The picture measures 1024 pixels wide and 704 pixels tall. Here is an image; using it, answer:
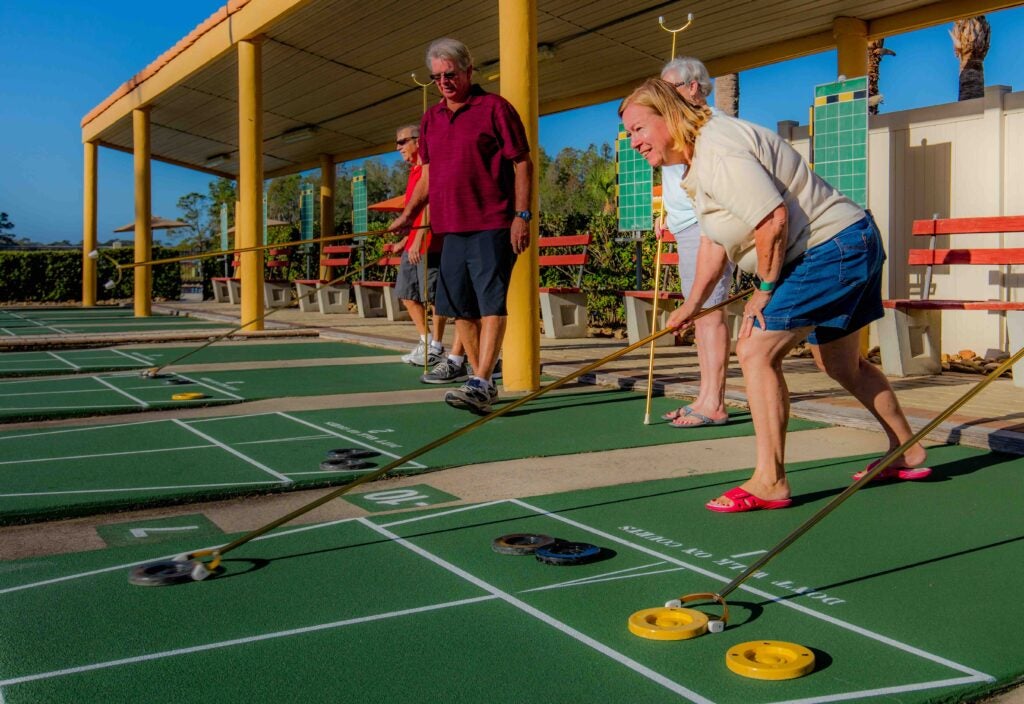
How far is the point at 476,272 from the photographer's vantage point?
235 inches

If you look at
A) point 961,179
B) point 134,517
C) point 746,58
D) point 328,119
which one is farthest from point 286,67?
point 134,517

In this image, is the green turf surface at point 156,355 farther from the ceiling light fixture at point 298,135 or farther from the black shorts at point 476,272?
the ceiling light fixture at point 298,135

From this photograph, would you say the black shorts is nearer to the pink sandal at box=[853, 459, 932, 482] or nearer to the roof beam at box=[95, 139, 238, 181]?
the pink sandal at box=[853, 459, 932, 482]

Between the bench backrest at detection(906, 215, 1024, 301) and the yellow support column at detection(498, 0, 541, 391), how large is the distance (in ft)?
10.5

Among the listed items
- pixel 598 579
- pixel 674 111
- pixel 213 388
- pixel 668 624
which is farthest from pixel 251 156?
pixel 668 624

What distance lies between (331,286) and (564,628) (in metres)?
15.0

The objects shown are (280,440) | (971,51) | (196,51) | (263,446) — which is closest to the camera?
(263,446)

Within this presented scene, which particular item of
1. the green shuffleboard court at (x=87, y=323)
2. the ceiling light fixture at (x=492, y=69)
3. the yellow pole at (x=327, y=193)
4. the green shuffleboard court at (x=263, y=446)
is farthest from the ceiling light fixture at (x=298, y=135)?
the green shuffleboard court at (x=263, y=446)

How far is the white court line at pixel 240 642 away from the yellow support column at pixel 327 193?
56.0 ft

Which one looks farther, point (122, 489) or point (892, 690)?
point (122, 489)

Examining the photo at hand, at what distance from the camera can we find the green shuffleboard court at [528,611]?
2.14 m

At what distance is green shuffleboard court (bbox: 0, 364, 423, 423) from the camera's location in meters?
6.01

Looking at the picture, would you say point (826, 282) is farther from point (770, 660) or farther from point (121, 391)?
point (121, 391)

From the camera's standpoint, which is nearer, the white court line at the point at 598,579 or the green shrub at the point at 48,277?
the white court line at the point at 598,579
